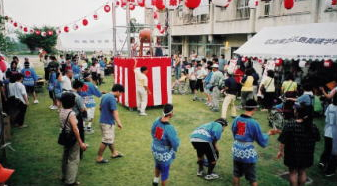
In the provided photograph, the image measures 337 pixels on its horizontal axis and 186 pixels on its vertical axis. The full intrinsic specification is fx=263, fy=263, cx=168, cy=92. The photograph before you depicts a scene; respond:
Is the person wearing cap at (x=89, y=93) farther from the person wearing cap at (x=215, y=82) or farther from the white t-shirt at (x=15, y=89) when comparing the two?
the person wearing cap at (x=215, y=82)

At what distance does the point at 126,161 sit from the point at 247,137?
9.49 feet

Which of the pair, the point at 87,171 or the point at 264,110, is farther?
the point at 264,110

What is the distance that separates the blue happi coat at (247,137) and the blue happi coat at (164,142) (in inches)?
36.7

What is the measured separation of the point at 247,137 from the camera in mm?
3928

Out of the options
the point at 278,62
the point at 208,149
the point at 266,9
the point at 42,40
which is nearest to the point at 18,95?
the point at 208,149

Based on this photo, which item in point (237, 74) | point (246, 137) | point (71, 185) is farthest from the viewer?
point (237, 74)

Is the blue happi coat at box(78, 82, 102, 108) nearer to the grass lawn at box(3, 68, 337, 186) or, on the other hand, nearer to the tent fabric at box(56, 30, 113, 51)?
the grass lawn at box(3, 68, 337, 186)

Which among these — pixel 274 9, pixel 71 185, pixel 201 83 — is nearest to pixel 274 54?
pixel 201 83

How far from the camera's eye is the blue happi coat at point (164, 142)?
394cm

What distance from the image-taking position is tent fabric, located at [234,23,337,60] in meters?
8.10

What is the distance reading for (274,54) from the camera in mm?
9094

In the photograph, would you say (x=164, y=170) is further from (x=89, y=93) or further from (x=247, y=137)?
(x=89, y=93)

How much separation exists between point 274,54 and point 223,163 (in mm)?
5075

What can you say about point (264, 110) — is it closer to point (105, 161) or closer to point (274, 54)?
point (274, 54)
